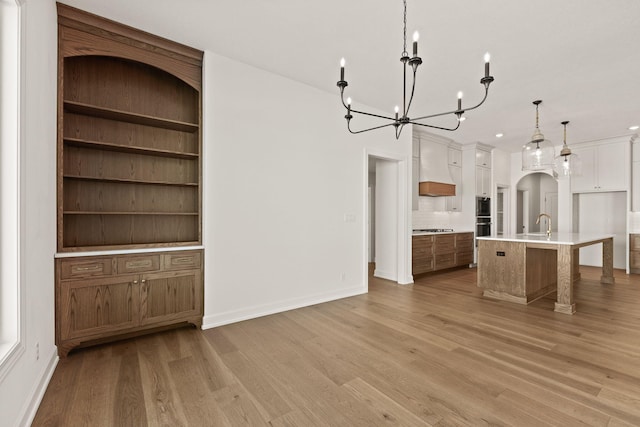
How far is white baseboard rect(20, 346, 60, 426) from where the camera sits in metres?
1.76

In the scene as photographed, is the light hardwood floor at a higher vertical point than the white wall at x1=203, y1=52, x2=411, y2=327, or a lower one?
lower

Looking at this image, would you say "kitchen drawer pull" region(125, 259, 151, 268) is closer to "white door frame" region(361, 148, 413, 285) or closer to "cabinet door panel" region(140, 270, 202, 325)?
"cabinet door panel" region(140, 270, 202, 325)

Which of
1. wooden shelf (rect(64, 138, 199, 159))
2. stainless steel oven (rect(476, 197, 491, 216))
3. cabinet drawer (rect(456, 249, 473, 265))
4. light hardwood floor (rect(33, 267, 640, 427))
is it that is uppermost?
wooden shelf (rect(64, 138, 199, 159))

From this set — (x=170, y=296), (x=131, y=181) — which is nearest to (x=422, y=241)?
(x=170, y=296)

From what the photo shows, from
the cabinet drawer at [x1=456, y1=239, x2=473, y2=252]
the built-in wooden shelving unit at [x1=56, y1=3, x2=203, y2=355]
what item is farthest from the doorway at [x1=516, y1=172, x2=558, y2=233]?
the built-in wooden shelving unit at [x1=56, y1=3, x2=203, y2=355]

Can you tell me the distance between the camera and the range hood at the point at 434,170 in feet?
20.3

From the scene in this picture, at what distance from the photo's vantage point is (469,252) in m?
6.98

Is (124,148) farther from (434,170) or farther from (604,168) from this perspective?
(604,168)

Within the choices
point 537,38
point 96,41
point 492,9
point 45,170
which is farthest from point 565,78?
point 45,170

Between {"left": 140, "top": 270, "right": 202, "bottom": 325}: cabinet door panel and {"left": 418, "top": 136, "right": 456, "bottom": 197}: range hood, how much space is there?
464cm

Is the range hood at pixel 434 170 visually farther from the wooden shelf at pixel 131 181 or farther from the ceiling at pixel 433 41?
the wooden shelf at pixel 131 181

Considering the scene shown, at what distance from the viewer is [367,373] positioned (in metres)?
2.34

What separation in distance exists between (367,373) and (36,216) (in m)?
2.56

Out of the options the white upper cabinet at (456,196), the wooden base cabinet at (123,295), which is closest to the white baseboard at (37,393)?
the wooden base cabinet at (123,295)
